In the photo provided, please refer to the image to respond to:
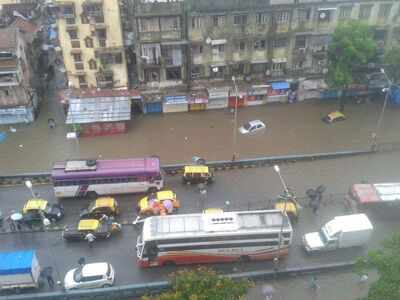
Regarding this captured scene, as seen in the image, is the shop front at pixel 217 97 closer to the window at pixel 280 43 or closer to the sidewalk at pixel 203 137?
the sidewalk at pixel 203 137

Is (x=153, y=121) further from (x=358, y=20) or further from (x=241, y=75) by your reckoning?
(x=358, y=20)

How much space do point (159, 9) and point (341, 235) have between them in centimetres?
3095

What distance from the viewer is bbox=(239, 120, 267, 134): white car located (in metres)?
50.4

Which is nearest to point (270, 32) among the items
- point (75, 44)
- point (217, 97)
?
point (217, 97)

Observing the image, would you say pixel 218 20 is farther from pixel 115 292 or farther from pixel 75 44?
pixel 115 292

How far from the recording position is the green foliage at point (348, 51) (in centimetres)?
4875

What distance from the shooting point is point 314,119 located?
173 ft

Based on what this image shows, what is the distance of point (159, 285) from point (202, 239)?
4615mm

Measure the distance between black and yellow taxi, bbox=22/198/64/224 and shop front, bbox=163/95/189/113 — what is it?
65.6ft

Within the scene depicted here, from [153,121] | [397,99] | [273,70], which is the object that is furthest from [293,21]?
[153,121]

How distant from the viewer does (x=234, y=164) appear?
45.4 m

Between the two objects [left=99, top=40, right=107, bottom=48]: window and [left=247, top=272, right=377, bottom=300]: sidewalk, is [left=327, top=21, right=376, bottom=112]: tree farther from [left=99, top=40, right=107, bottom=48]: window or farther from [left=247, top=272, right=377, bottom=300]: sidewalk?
[left=99, top=40, right=107, bottom=48]: window

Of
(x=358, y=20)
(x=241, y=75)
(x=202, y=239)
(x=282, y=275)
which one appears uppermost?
(x=358, y=20)

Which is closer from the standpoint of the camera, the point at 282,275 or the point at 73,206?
the point at 282,275
